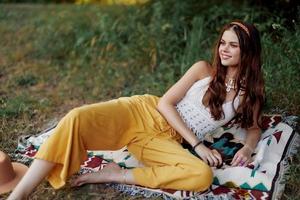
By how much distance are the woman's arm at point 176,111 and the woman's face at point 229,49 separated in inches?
8.1

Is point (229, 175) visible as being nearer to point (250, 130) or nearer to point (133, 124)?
point (250, 130)

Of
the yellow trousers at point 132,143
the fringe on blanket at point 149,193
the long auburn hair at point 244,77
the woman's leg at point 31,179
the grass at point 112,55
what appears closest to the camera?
the woman's leg at point 31,179

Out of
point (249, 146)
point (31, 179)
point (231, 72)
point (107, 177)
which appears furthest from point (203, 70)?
point (31, 179)

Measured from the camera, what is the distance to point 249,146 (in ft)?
11.7

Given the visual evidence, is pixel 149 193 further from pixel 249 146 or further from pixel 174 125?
pixel 249 146

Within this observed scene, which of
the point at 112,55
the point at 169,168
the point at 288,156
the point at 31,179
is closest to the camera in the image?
the point at 31,179

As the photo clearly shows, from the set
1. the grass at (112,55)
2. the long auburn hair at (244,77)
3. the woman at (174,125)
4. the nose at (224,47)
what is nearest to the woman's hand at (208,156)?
the woman at (174,125)

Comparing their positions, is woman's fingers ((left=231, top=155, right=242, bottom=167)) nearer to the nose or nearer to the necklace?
the necklace

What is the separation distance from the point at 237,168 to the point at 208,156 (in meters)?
0.22

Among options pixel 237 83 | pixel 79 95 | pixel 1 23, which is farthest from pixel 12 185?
pixel 1 23

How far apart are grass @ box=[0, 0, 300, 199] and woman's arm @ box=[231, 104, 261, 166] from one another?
0.68 meters

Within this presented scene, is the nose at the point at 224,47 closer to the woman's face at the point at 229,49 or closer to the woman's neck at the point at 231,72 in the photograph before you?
the woman's face at the point at 229,49

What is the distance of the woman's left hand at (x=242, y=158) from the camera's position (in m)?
3.43

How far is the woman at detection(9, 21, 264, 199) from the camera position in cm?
318
